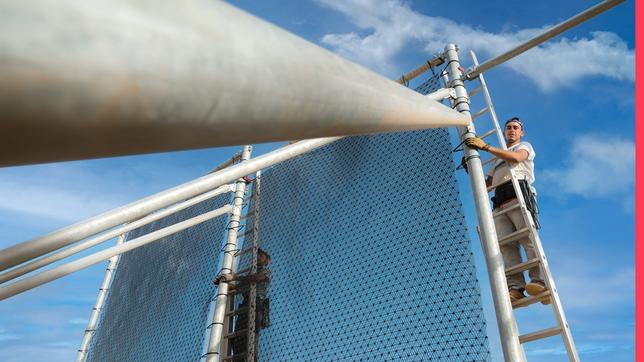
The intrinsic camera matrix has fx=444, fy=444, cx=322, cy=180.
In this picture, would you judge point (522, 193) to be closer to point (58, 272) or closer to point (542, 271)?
point (542, 271)

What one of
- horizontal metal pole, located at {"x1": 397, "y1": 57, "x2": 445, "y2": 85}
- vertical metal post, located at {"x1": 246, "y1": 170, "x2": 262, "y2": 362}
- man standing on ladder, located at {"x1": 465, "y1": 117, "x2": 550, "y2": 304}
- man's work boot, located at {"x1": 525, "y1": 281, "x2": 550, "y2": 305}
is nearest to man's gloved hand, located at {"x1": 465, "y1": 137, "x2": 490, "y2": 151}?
man standing on ladder, located at {"x1": 465, "y1": 117, "x2": 550, "y2": 304}

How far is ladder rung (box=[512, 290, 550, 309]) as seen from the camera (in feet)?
9.00

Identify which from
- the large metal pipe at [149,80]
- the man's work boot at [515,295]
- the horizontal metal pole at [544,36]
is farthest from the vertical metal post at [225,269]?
the large metal pipe at [149,80]

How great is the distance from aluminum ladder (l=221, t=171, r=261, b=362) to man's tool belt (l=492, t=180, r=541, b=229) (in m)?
2.52

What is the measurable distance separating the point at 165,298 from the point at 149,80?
19.2 feet

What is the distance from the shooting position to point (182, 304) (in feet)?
17.6

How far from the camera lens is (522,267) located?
288cm

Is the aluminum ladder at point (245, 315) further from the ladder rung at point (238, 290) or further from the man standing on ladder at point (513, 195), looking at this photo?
the man standing on ladder at point (513, 195)

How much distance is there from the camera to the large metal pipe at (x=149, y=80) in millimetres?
333

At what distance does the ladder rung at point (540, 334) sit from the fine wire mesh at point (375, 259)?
0.79 ft

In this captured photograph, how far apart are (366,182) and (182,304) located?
2896mm

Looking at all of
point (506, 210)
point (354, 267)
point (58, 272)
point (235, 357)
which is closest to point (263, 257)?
point (235, 357)

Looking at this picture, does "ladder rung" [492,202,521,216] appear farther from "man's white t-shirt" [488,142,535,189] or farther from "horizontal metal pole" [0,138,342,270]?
"horizontal metal pole" [0,138,342,270]

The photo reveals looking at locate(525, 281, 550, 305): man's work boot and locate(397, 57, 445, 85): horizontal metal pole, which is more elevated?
locate(397, 57, 445, 85): horizontal metal pole
